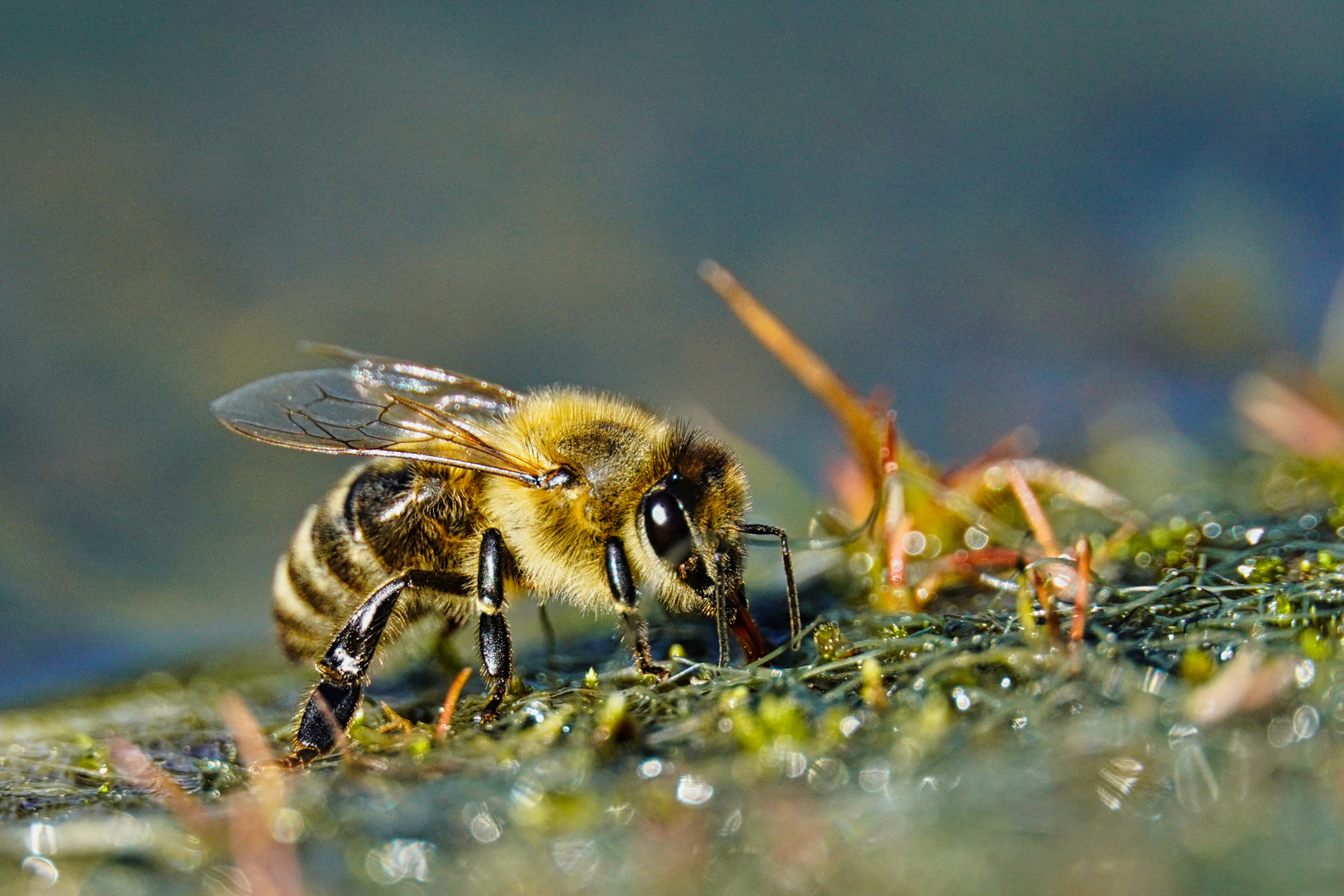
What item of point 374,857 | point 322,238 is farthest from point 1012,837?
point 322,238

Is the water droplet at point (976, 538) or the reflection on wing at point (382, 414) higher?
the reflection on wing at point (382, 414)

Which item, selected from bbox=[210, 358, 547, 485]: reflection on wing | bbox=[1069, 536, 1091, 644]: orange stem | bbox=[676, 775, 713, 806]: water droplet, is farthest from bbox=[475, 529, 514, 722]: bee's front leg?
bbox=[1069, 536, 1091, 644]: orange stem

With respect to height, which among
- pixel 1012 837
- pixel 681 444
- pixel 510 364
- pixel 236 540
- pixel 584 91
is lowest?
pixel 1012 837

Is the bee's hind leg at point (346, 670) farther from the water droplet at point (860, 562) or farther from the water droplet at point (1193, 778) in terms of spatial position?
the water droplet at point (1193, 778)

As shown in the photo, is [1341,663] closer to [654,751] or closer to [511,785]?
[654,751]

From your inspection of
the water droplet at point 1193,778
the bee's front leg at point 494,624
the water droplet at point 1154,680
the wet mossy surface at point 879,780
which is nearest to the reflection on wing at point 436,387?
the bee's front leg at point 494,624

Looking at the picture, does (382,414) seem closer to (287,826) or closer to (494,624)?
(494,624)
